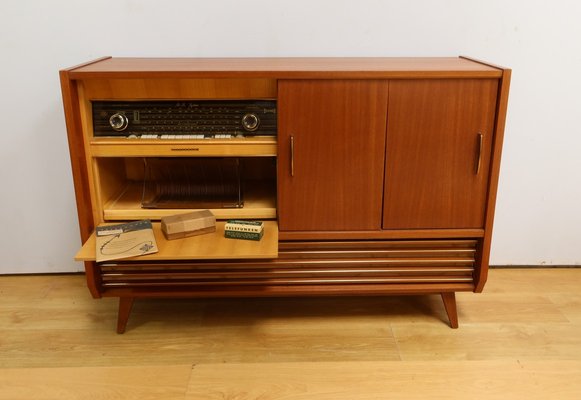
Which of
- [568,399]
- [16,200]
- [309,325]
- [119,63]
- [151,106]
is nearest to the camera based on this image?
[568,399]

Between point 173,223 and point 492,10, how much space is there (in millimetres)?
1341

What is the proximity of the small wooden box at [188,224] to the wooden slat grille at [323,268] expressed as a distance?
139mm

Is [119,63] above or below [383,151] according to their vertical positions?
above

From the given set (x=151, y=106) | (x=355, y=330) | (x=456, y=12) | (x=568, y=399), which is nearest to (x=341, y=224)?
(x=355, y=330)

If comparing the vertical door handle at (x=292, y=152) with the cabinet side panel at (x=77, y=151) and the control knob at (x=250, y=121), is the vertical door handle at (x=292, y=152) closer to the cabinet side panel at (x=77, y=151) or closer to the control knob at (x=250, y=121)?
the control knob at (x=250, y=121)

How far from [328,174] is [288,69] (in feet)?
1.06

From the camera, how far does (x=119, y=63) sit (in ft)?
5.59

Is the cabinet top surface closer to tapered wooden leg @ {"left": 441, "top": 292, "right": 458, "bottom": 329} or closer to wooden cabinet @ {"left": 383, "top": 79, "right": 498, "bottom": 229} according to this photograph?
wooden cabinet @ {"left": 383, "top": 79, "right": 498, "bottom": 229}

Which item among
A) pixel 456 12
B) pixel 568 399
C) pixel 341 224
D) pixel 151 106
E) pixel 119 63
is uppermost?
pixel 456 12

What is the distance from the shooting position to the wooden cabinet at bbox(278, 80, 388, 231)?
1507 mm

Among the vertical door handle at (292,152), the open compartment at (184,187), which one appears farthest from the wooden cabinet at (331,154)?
the open compartment at (184,187)

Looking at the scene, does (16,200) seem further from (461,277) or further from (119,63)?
(461,277)

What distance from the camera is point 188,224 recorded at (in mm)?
1545

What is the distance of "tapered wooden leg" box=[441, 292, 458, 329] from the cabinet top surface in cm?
73
